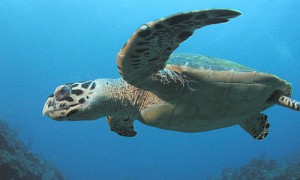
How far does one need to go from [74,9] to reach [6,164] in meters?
43.5

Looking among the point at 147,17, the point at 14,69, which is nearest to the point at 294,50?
the point at 147,17

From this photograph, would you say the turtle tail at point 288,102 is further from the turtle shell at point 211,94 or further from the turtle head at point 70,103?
the turtle head at point 70,103

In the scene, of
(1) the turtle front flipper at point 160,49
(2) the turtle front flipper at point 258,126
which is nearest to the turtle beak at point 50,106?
(1) the turtle front flipper at point 160,49

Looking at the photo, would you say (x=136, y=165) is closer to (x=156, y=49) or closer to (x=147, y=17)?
(x=147, y=17)

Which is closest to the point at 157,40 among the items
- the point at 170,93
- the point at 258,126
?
the point at 170,93

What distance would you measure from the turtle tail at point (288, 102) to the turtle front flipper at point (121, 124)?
7.26 feet

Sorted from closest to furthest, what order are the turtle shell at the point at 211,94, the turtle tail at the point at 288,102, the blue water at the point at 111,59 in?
the turtle shell at the point at 211,94, the turtle tail at the point at 288,102, the blue water at the point at 111,59

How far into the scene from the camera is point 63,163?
7650cm

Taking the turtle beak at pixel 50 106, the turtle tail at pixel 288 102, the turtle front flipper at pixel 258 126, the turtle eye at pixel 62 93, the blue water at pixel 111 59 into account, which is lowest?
the turtle beak at pixel 50 106

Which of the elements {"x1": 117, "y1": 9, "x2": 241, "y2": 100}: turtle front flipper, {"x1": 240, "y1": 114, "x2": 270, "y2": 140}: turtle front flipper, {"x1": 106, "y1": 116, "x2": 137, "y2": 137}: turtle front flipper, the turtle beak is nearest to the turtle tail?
{"x1": 240, "y1": 114, "x2": 270, "y2": 140}: turtle front flipper

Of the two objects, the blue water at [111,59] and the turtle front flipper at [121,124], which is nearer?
the turtle front flipper at [121,124]

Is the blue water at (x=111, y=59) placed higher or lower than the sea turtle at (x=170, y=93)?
higher

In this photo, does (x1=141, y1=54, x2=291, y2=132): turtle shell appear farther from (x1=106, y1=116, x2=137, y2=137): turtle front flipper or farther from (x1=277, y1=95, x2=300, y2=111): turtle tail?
(x1=106, y1=116, x2=137, y2=137): turtle front flipper

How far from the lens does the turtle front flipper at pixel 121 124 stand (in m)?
4.21
